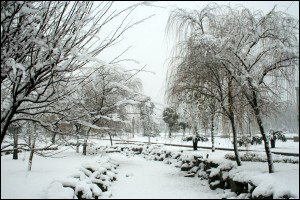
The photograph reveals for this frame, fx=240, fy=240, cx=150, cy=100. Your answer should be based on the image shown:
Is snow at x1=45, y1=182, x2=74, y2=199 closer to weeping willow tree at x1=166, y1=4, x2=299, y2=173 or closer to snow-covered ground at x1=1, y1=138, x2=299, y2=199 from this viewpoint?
snow-covered ground at x1=1, y1=138, x2=299, y2=199

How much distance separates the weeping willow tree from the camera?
25.1 ft

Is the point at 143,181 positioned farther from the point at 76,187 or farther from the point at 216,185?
the point at 76,187

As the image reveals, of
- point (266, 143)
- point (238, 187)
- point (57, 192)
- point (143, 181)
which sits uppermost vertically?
point (266, 143)

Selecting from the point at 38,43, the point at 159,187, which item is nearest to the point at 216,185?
the point at 159,187

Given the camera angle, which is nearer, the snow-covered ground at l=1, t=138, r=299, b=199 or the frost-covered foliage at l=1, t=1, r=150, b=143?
the frost-covered foliage at l=1, t=1, r=150, b=143

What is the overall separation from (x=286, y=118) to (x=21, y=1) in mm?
10012

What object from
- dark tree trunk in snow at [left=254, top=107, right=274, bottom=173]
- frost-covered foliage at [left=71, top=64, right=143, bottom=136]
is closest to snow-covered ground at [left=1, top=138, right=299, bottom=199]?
dark tree trunk in snow at [left=254, top=107, right=274, bottom=173]

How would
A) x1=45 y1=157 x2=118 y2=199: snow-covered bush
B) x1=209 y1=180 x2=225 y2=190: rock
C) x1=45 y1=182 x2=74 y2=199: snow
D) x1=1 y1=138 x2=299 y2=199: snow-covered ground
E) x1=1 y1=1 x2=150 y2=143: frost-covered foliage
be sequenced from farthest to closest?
1. x1=209 y1=180 x2=225 y2=190: rock
2. x1=1 y1=138 x2=299 y2=199: snow-covered ground
3. x1=45 y1=157 x2=118 y2=199: snow-covered bush
4. x1=45 y1=182 x2=74 y2=199: snow
5. x1=1 y1=1 x2=150 y2=143: frost-covered foliage

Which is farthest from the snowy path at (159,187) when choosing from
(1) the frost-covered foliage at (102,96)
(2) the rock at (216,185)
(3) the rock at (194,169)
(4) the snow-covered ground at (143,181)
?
(1) the frost-covered foliage at (102,96)

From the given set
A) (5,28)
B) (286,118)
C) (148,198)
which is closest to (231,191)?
(148,198)

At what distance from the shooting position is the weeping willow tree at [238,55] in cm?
766

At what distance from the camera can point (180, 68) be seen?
9.76 m

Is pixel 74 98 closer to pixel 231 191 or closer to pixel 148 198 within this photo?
pixel 148 198

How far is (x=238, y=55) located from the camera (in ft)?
26.5
